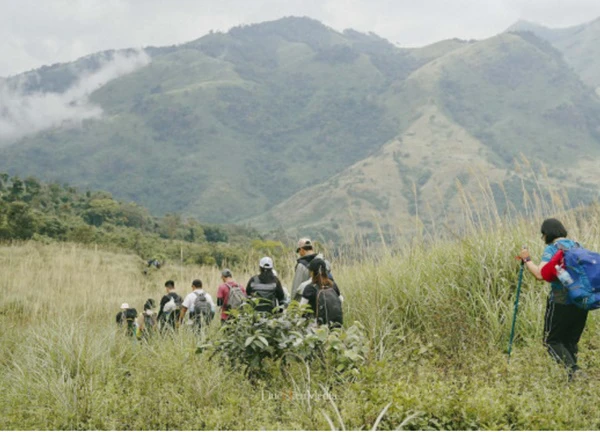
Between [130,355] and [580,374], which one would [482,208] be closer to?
[580,374]

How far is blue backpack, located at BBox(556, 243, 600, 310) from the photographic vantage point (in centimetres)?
545

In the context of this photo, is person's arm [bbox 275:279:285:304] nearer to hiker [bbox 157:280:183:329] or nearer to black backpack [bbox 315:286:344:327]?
black backpack [bbox 315:286:344:327]

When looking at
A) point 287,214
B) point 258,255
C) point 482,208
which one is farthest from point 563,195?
point 287,214

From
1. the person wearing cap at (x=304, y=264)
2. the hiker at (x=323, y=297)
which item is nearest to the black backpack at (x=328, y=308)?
the hiker at (x=323, y=297)

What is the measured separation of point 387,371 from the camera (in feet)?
18.2

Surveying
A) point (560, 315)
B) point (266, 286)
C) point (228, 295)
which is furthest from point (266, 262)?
point (560, 315)

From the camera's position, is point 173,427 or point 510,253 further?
point 510,253

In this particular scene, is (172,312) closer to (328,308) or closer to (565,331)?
(328,308)

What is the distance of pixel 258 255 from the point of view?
18906mm

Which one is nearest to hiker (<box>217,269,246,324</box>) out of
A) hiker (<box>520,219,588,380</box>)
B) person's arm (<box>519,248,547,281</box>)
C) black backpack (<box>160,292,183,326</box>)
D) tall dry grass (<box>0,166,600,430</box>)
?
black backpack (<box>160,292,183,326</box>)

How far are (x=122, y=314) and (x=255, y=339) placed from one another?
16.4 feet

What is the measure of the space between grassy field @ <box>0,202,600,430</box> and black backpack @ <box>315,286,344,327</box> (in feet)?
1.47

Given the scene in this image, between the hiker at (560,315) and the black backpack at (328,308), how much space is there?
206 centimetres

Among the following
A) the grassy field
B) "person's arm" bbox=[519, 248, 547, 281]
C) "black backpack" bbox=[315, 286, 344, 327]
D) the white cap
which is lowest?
the grassy field
